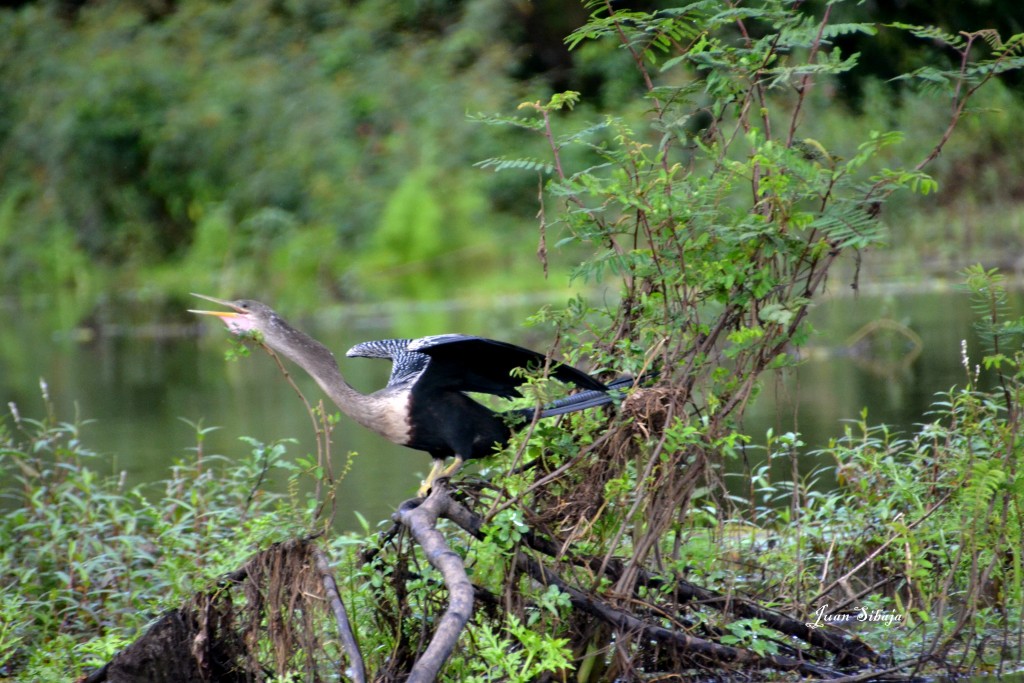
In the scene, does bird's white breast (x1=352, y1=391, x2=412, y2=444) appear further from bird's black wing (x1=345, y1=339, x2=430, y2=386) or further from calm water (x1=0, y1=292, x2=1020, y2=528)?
calm water (x1=0, y1=292, x2=1020, y2=528)

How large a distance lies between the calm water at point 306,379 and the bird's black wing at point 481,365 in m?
1.75

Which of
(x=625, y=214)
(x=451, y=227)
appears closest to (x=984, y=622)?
(x=625, y=214)

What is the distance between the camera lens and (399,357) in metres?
3.84

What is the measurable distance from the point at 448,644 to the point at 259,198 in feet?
53.0

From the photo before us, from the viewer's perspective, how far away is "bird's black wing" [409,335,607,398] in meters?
3.31

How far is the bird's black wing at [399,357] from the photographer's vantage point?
3643mm

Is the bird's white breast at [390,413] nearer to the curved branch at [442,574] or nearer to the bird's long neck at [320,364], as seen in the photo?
the bird's long neck at [320,364]

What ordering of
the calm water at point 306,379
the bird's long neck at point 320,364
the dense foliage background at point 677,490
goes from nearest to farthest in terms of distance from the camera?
the dense foliage background at point 677,490, the bird's long neck at point 320,364, the calm water at point 306,379

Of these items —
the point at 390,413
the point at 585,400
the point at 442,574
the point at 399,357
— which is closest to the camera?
the point at 442,574

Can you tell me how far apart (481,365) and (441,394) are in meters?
0.13

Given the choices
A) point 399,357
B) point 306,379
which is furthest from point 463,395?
point 306,379

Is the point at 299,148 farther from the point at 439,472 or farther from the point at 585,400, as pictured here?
the point at 585,400

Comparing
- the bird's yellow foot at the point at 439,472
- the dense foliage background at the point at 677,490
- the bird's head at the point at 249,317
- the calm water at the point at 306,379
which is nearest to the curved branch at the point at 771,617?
the dense foliage background at the point at 677,490

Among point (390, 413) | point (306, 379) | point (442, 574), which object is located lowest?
point (306, 379)
